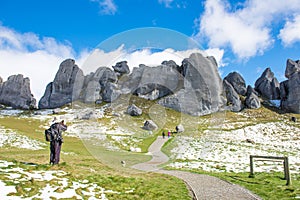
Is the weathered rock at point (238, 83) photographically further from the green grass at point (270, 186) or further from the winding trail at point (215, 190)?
the winding trail at point (215, 190)

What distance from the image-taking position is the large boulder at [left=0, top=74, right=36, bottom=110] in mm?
129125

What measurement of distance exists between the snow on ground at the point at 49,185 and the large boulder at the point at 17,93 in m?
132

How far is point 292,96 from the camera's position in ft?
348

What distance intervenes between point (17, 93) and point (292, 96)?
139 meters

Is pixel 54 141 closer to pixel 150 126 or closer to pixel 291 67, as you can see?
pixel 150 126

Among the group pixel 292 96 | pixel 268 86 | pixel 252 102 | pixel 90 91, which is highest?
pixel 268 86

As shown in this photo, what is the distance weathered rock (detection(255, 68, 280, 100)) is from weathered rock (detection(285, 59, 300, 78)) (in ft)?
21.9

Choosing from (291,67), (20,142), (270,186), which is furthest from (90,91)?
(291,67)

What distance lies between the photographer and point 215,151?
28391mm

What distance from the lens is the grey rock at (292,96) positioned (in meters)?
103

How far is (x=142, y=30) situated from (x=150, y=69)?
263 inches

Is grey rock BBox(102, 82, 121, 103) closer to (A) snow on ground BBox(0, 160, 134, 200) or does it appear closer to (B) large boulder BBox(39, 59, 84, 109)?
(B) large boulder BBox(39, 59, 84, 109)

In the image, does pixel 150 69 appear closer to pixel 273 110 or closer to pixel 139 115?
pixel 139 115

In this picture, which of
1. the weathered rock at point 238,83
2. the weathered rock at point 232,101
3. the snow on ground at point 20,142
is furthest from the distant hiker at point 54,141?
the weathered rock at point 238,83
